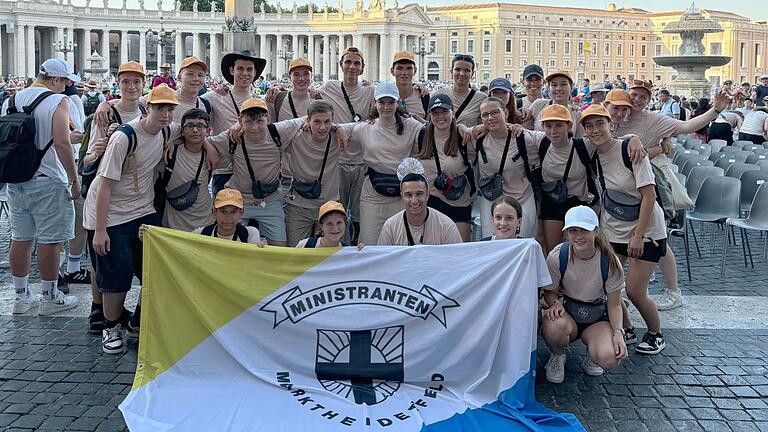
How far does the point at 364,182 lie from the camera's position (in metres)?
6.05

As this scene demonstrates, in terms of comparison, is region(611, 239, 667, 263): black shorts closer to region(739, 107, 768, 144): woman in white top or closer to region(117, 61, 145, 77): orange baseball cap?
region(117, 61, 145, 77): orange baseball cap

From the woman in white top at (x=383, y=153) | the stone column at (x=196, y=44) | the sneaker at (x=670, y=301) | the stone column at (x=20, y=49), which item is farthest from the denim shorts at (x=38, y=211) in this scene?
the stone column at (x=196, y=44)

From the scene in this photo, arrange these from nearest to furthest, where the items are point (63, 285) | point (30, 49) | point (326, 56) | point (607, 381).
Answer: point (607, 381), point (63, 285), point (30, 49), point (326, 56)

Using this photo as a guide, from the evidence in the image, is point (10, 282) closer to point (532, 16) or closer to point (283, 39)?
point (283, 39)

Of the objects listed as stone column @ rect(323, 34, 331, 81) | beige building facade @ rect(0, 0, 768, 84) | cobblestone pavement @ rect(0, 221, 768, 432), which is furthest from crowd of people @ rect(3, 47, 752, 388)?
stone column @ rect(323, 34, 331, 81)

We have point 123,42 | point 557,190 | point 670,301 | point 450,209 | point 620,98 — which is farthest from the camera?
point 123,42

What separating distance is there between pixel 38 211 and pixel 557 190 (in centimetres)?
401

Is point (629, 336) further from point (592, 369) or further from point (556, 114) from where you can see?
point (556, 114)

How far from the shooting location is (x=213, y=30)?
83812 mm

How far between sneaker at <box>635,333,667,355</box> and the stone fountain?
25642 mm

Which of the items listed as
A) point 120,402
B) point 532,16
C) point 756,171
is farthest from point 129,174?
point 532,16

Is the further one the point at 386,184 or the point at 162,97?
the point at 386,184

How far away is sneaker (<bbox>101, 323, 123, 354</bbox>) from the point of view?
5.39m

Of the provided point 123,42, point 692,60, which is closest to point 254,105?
point 692,60
